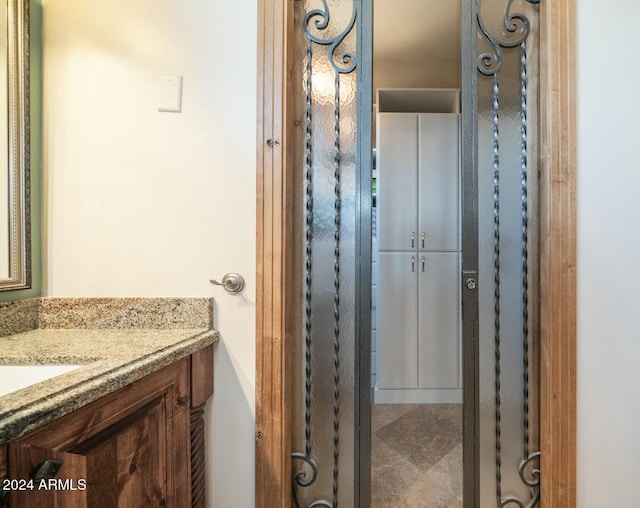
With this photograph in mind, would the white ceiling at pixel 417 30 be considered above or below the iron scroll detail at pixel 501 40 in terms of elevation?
above

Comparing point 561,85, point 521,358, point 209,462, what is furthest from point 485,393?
point 561,85

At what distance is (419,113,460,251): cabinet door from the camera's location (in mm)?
1952

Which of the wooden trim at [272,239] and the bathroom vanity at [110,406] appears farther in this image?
the wooden trim at [272,239]

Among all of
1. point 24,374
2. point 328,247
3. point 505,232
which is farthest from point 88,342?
point 505,232

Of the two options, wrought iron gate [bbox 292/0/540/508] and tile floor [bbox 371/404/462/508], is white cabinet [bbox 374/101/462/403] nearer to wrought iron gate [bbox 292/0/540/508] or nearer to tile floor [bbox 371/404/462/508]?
tile floor [bbox 371/404/462/508]

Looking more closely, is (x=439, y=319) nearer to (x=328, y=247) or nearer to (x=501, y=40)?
(x=328, y=247)

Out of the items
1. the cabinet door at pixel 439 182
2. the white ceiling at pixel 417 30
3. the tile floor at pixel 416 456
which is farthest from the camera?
the cabinet door at pixel 439 182

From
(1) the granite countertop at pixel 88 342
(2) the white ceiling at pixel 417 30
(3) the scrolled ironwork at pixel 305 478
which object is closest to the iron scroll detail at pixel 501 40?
(2) the white ceiling at pixel 417 30

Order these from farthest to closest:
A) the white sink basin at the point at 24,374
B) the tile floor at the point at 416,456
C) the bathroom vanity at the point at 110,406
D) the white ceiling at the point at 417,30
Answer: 1. the white ceiling at the point at 417,30
2. the tile floor at the point at 416,456
3. the white sink basin at the point at 24,374
4. the bathroom vanity at the point at 110,406

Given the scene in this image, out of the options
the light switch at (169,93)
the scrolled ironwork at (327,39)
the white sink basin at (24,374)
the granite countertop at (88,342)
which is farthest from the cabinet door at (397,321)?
the white sink basin at (24,374)

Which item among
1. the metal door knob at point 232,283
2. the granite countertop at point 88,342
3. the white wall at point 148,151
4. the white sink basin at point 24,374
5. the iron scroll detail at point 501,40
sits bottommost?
the white sink basin at point 24,374

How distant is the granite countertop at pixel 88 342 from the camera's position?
48 cm

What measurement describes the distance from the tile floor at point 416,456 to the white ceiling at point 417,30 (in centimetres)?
228

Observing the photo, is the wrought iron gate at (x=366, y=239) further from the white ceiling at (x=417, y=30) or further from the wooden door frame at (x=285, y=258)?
the white ceiling at (x=417, y=30)
